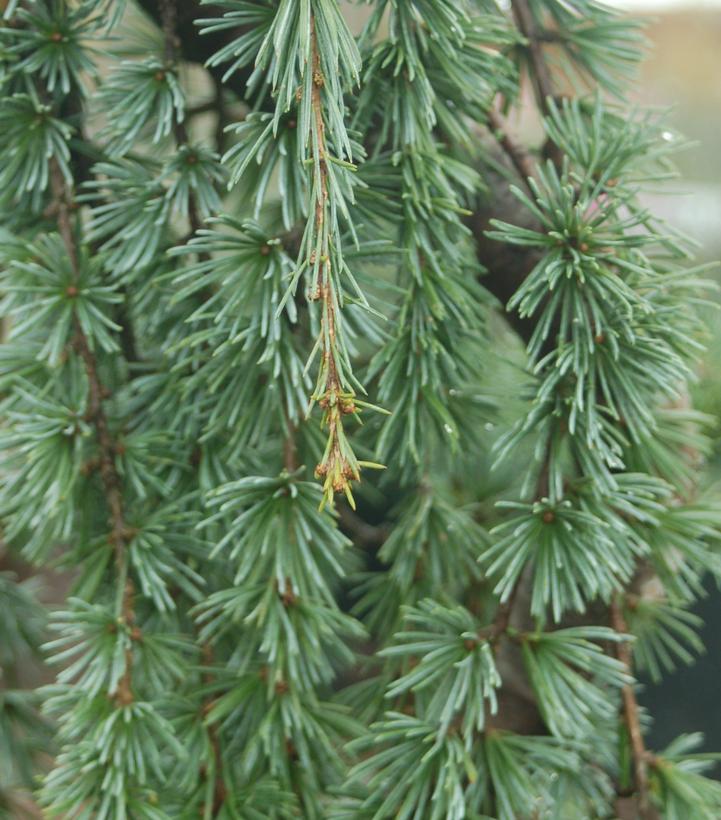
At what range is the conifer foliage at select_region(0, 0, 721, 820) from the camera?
386mm

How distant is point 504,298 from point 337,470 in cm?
24

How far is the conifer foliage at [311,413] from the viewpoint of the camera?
1.27 ft

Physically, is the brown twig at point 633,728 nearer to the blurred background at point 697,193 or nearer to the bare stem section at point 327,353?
the blurred background at point 697,193

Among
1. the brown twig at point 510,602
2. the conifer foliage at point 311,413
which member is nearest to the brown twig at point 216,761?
the conifer foliage at point 311,413

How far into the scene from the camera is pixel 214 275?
1.27 feet

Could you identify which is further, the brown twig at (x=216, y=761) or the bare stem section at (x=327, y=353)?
the brown twig at (x=216, y=761)

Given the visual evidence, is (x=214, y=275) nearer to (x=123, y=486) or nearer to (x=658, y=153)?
(x=123, y=486)

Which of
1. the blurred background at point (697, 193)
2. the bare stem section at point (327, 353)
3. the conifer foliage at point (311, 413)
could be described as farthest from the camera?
the blurred background at point (697, 193)

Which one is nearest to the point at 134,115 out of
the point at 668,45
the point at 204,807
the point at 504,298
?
the point at 504,298

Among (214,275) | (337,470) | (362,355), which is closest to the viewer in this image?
(337,470)

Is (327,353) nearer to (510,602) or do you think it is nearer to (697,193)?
(510,602)

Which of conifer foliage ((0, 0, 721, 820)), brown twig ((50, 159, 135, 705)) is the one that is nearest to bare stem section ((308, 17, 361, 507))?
conifer foliage ((0, 0, 721, 820))

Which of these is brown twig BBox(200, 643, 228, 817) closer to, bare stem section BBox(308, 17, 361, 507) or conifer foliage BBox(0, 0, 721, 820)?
conifer foliage BBox(0, 0, 721, 820)

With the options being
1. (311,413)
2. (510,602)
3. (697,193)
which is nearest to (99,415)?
(311,413)
